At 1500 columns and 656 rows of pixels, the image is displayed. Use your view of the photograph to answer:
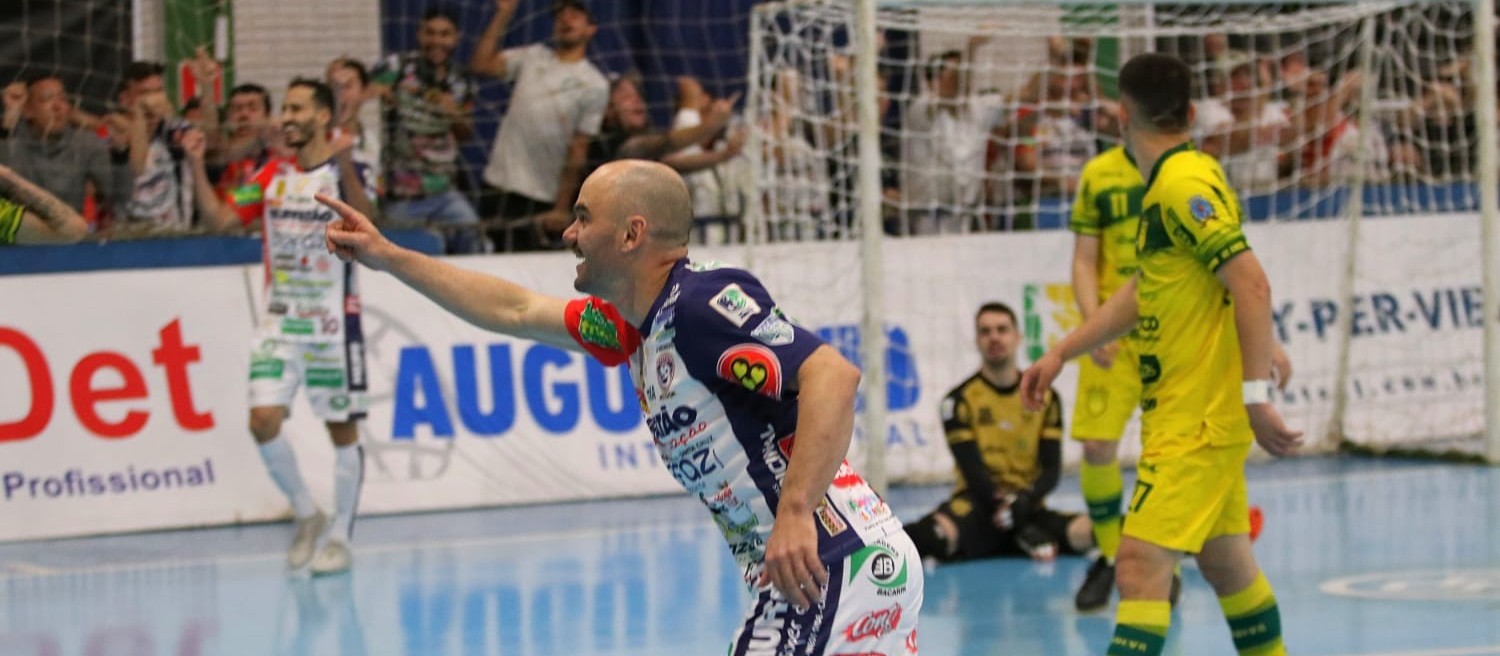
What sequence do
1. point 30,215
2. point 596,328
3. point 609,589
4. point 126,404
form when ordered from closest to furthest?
point 596,328 → point 30,215 → point 609,589 → point 126,404

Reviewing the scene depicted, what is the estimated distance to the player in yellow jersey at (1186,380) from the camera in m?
5.77

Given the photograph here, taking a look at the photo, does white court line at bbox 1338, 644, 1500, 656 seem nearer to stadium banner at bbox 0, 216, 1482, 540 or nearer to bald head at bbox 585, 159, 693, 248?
bald head at bbox 585, 159, 693, 248

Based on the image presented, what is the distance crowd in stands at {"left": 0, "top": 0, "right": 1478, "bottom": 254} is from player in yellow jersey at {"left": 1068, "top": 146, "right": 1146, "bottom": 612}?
372 cm

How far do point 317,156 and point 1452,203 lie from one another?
8484 millimetres

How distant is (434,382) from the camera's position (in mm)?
11781

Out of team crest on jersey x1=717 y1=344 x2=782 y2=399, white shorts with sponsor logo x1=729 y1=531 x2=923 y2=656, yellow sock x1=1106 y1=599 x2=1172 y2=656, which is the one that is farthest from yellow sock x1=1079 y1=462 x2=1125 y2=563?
team crest on jersey x1=717 y1=344 x2=782 y2=399

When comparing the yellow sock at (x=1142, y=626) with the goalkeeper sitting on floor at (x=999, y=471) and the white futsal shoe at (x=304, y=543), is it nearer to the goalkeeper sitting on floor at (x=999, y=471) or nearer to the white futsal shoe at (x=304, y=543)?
the goalkeeper sitting on floor at (x=999, y=471)

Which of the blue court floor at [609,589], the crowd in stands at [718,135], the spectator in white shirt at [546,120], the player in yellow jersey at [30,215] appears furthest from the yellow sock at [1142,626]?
the spectator in white shirt at [546,120]

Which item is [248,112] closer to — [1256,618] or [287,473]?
[287,473]

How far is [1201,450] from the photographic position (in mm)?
5871

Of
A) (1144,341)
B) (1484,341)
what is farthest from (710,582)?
(1484,341)

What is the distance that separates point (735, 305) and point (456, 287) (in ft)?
3.47

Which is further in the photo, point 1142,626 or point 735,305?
point 1142,626

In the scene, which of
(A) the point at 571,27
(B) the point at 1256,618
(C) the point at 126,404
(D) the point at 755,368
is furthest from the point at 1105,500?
(C) the point at 126,404
